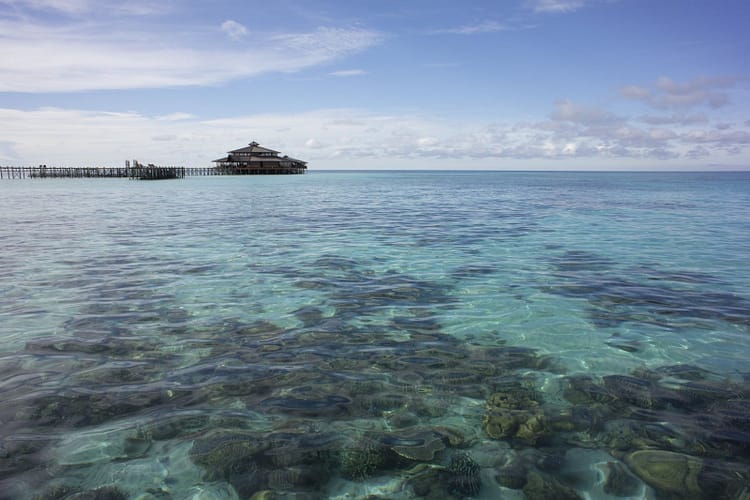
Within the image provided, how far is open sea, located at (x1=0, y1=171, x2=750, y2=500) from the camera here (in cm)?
443

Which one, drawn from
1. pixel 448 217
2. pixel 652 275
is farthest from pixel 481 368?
pixel 448 217

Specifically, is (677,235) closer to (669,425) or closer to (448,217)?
(448,217)

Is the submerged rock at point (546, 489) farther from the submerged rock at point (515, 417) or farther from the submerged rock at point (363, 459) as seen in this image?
the submerged rock at point (363, 459)

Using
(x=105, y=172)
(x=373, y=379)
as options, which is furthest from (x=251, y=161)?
(x=373, y=379)

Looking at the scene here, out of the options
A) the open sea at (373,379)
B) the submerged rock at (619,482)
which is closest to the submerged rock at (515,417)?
the open sea at (373,379)

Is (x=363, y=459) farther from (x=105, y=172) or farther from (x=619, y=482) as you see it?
(x=105, y=172)

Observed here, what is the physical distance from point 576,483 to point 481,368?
96.4 inches

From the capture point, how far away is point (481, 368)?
22.0ft

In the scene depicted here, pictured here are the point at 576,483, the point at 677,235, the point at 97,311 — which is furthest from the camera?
the point at 677,235

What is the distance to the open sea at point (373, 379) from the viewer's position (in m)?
4.43

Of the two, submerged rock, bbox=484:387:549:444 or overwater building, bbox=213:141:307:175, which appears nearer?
submerged rock, bbox=484:387:549:444

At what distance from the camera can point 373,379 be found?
633 cm

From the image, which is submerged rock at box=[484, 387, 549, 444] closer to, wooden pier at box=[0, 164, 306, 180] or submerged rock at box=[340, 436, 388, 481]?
submerged rock at box=[340, 436, 388, 481]

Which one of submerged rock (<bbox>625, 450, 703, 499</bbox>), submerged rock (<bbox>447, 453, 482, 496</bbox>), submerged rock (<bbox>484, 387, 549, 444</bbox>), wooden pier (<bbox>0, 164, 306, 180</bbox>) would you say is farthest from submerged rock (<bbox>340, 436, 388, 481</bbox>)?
wooden pier (<bbox>0, 164, 306, 180</bbox>)
